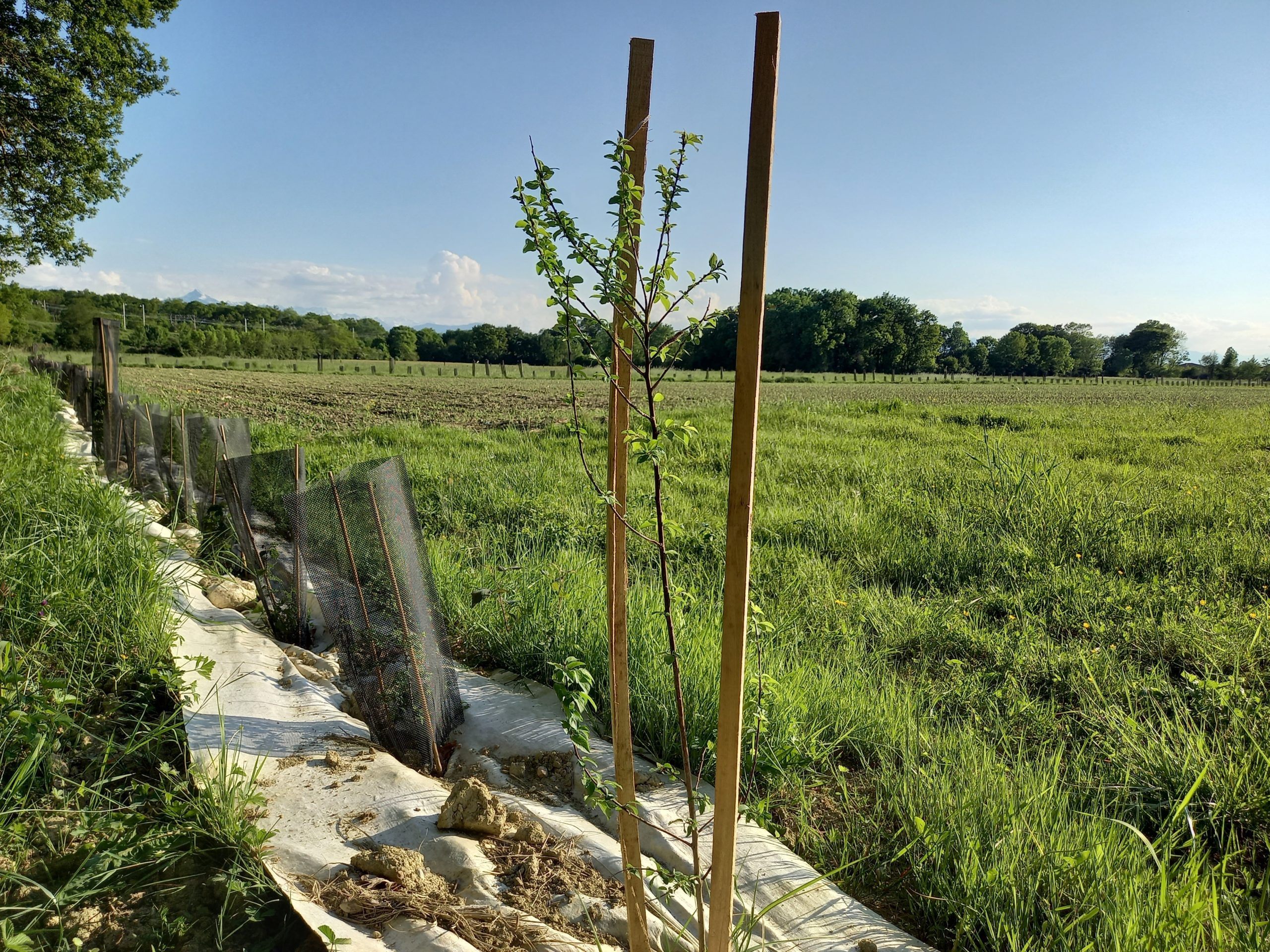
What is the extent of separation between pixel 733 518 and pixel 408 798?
1.65 metres

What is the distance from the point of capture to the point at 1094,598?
4.15 metres

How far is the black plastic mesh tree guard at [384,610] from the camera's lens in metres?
2.60

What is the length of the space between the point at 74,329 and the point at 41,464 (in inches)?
2582

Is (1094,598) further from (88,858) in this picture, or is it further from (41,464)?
(41,464)

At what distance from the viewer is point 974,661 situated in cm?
363

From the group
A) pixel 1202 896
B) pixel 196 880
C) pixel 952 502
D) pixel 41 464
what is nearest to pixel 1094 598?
pixel 952 502

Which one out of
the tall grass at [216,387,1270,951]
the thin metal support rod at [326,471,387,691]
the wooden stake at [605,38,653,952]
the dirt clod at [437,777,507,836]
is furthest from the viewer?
the thin metal support rod at [326,471,387,691]

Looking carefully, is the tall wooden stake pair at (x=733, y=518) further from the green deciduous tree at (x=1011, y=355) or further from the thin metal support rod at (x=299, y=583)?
the green deciduous tree at (x=1011, y=355)

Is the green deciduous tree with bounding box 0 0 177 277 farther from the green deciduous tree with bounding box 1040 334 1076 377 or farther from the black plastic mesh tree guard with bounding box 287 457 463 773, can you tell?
the green deciduous tree with bounding box 1040 334 1076 377

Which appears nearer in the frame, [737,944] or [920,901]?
[737,944]

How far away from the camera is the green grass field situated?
1915 mm

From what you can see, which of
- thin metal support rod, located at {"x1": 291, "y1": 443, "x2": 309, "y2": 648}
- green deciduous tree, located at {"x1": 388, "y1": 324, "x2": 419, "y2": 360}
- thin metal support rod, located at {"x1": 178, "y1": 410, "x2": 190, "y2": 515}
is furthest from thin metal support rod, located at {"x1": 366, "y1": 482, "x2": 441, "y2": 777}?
green deciduous tree, located at {"x1": 388, "y1": 324, "x2": 419, "y2": 360}

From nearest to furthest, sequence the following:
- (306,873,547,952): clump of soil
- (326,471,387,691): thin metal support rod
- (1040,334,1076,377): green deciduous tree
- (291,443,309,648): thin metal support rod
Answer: (306,873,547,952): clump of soil → (326,471,387,691): thin metal support rod → (291,443,309,648): thin metal support rod → (1040,334,1076,377): green deciduous tree

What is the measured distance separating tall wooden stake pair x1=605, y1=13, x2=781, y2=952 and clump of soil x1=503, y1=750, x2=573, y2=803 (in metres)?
1.00
